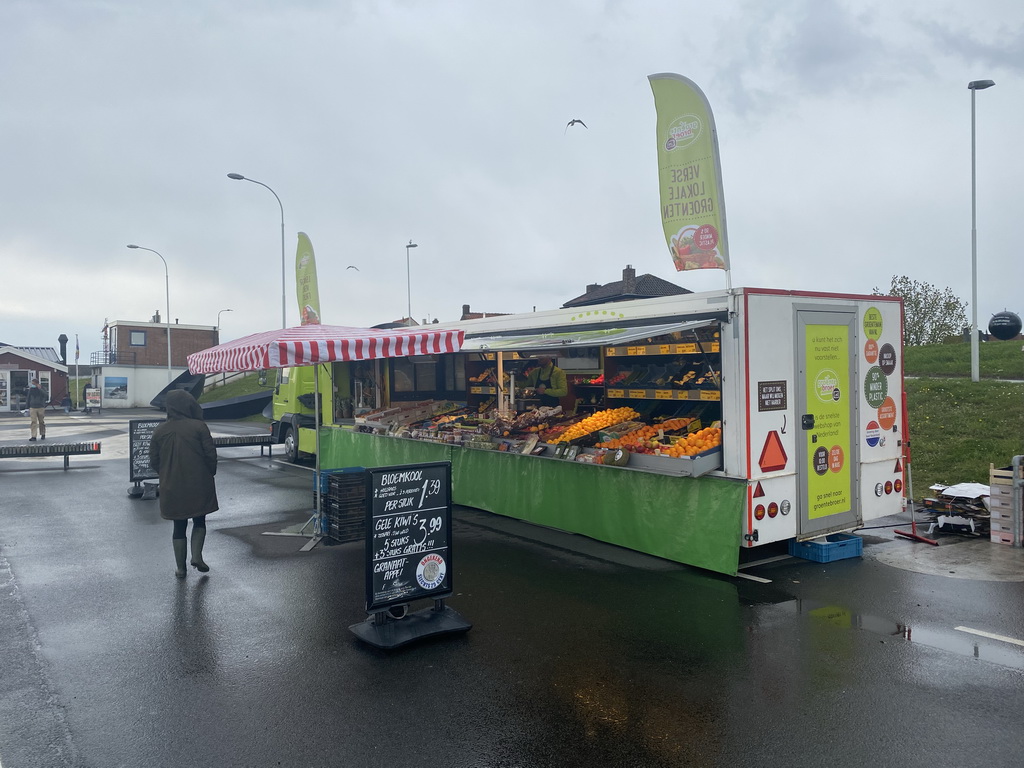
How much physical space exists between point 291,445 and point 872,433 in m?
13.0

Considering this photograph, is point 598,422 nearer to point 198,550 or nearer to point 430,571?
point 430,571

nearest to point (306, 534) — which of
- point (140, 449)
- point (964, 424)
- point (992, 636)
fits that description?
point (140, 449)

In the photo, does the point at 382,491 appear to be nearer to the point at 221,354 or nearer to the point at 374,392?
the point at 221,354

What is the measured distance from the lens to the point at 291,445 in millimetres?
17422

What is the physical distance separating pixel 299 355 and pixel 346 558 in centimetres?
235

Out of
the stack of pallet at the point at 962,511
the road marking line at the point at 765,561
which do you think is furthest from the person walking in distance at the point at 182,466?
the stack of pallet at the point at 962,511

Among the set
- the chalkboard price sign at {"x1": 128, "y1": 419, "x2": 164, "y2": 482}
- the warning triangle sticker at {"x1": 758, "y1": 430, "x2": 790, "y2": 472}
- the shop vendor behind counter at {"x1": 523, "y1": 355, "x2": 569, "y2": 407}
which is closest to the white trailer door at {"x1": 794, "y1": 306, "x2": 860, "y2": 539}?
→ the warning triangle sticker at {"x1": 758, "y1": 430, "x2": 790, "y2": 472}

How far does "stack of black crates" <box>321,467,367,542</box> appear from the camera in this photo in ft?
28.1

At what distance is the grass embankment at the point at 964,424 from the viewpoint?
12.3 meters

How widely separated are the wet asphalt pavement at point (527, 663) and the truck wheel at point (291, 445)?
8.36 m

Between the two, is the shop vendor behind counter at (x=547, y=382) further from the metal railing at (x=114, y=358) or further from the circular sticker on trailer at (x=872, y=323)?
the metal railing at (x=114, y=358)

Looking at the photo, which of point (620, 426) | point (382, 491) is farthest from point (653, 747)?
point (620, 426)

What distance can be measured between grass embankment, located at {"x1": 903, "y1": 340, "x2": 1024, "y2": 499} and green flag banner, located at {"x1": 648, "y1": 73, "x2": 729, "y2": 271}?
18.0 ft

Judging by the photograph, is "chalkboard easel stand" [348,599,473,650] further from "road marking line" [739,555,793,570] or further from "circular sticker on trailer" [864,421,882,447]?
"circular sticker on trailer" [864,421,882,447]
